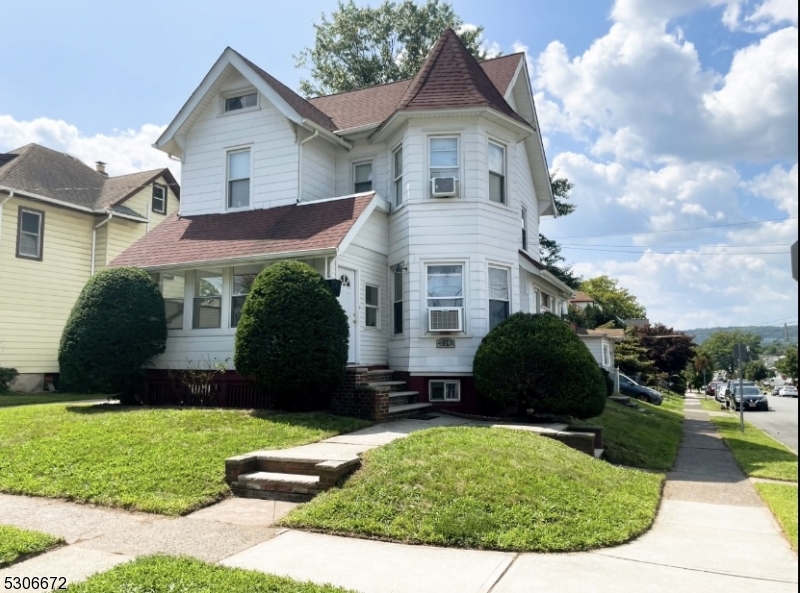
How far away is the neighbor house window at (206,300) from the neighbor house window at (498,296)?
627cm

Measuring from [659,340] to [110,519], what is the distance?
179ft

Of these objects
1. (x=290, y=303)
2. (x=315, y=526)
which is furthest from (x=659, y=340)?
(x=315, y=526)

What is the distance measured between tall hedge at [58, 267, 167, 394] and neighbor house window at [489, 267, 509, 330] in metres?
7.48

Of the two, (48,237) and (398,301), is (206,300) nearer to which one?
(398,301)

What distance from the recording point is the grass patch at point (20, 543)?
4.61 metres

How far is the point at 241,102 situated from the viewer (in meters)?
15.6

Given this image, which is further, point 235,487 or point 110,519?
point 235,487

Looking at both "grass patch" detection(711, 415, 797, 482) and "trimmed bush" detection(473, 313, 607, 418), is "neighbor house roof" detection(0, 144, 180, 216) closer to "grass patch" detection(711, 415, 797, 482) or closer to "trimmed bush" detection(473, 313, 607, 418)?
"trimmed bush" detection(473, 313, 607, 418)

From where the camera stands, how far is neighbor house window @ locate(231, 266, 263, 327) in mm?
13298

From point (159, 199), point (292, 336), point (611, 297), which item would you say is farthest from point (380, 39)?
point (611, 297)

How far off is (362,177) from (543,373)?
733cm

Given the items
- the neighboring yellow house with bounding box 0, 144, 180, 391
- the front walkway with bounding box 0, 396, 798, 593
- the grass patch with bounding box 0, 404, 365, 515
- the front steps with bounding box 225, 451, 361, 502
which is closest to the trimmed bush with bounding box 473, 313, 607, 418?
the grass patch with bounding box 0, 404, 365, 515

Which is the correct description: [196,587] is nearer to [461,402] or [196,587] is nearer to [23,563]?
[23,563]

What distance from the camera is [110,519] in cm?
590
